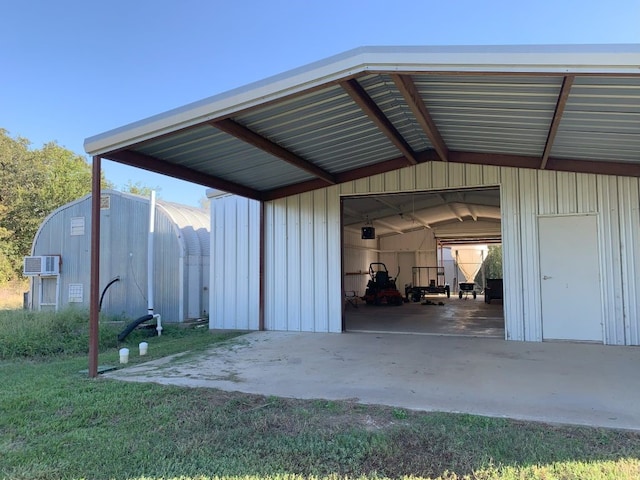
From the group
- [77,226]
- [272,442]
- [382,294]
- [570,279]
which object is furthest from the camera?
[382,294]

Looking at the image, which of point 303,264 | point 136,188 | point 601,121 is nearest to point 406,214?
point 303,264

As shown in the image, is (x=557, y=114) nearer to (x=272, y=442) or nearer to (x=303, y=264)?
(x=272, y=442)

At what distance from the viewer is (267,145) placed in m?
5.91

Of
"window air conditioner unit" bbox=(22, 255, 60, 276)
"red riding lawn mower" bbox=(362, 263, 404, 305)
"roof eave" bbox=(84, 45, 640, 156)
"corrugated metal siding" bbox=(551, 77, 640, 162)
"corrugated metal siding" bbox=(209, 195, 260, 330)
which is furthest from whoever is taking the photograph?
"red riding lawn mower" bbox=(362, 263, 404, 305)

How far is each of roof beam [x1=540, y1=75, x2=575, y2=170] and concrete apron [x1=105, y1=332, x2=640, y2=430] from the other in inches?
112

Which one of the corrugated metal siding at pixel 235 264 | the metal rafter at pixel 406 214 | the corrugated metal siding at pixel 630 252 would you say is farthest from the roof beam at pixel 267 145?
the corrugated metal siding at pixel 630 252

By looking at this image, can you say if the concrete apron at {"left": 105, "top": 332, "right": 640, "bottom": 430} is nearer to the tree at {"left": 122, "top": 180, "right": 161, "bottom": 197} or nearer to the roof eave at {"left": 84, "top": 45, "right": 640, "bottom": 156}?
the roof eave at {"left": 84, "top": 45, "right": 640, "bottom": 156}

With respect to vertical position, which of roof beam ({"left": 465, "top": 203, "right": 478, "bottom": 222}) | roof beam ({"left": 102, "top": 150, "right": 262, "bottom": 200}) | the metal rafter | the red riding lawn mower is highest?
roof beam ({"left": 465, "top": 203, "right": 478, "bottom": 222})

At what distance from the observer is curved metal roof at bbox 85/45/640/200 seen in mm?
3646

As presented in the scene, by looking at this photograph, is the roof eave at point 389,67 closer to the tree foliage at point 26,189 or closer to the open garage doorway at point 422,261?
the open garage doorway at point 422,261

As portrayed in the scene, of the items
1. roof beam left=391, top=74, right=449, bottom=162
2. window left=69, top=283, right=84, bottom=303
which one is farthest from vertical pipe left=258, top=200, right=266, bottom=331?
window left=69, top=283, right=84, bottom=303

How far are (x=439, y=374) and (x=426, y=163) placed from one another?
4.35 meters

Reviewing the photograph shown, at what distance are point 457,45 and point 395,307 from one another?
1178cm

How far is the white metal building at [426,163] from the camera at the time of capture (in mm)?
4062
